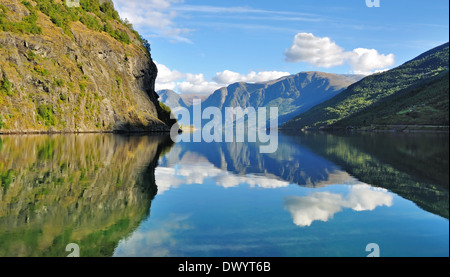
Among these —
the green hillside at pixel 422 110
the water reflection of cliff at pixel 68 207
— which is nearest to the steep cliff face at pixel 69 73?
the water reflection of cliff at pixel 68 207

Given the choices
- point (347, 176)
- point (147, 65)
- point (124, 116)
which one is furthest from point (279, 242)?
point (147, 65)

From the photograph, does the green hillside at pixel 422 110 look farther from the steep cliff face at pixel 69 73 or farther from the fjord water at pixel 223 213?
the fjord water at pixel 223 213

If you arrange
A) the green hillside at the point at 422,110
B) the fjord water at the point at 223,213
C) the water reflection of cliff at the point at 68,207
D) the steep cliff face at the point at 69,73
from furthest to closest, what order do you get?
the green hillside at the point at 422,110 → the steep cliff face at the point at 69,73 → the water reflection of cliff at the point at 68,207 → the fjord water at the point at 223,213

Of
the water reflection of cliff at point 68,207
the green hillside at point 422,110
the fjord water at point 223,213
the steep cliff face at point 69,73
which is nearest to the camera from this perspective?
the fjord water at point 223,213

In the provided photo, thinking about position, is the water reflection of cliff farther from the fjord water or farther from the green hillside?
the green hillside

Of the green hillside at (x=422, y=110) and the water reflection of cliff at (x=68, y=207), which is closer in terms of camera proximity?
the water reflection of cliff at (x=68, y=207)

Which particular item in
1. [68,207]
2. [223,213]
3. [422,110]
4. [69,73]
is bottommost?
[223,213]

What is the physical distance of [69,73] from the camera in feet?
428

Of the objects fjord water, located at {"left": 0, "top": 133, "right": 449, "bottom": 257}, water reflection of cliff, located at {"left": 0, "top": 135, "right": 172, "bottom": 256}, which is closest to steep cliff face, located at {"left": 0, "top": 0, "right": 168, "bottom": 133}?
water reflection of cliff, located at {"left": 0, "top": 135, "right": 172, "bottom": 256}

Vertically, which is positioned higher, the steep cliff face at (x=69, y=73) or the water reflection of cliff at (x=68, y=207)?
the steep cliff face at (x=69, y=73)

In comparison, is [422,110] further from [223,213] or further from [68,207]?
[68,207]

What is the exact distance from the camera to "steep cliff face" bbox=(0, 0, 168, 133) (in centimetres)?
11312

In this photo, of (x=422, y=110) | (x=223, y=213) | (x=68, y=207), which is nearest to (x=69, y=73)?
(x=68, y=207)

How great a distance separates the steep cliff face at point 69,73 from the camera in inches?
4454
